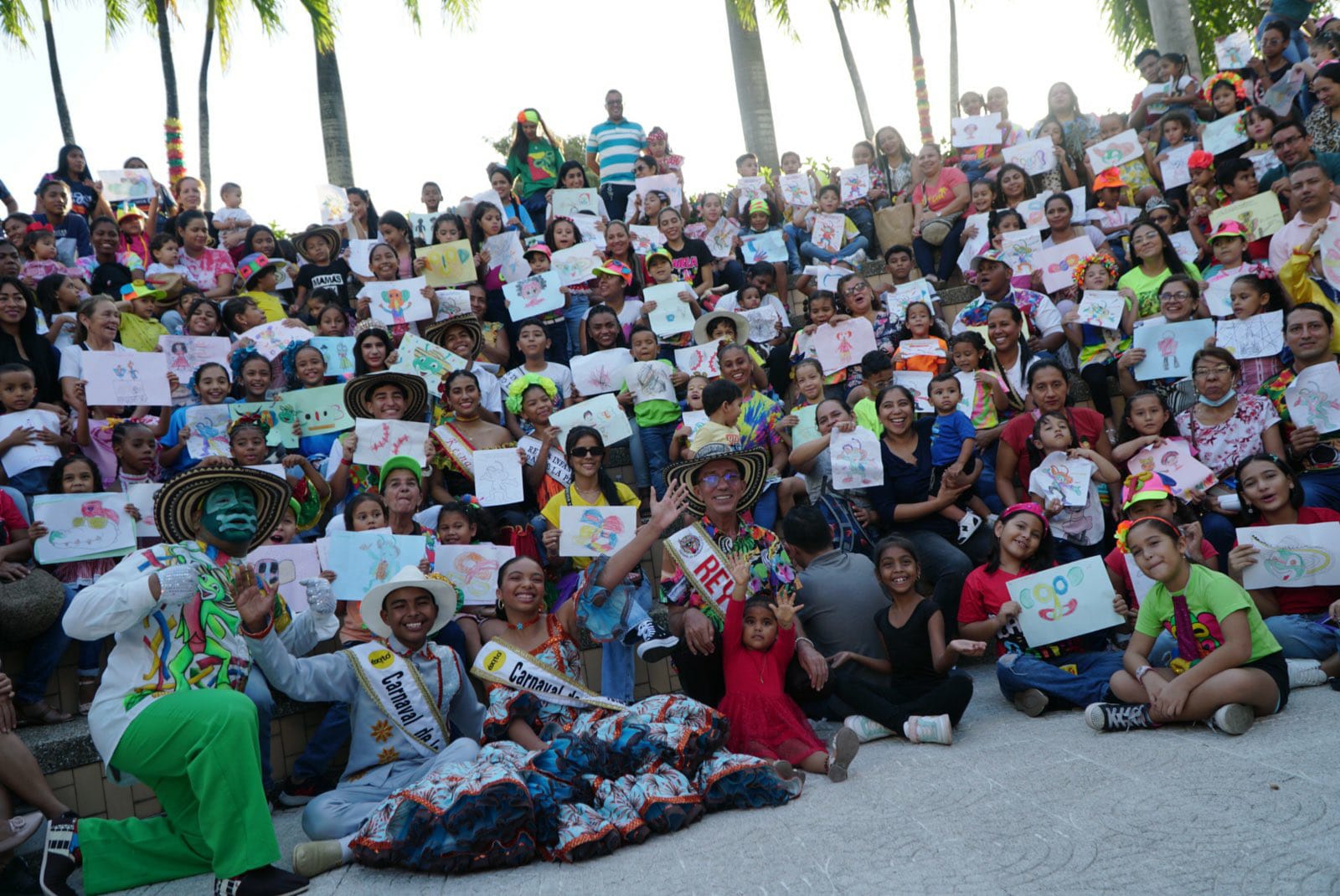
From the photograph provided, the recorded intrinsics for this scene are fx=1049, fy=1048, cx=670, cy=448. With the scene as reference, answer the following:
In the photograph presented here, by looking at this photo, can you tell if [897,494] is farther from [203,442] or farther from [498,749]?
[203,442]

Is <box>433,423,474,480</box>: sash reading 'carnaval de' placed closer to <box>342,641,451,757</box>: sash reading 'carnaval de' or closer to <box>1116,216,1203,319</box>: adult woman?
<box>342,641,451,757</box>: sash reading 'carnaval de'

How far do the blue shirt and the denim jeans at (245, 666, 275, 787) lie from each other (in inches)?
176

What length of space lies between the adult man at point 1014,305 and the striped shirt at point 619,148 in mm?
4748

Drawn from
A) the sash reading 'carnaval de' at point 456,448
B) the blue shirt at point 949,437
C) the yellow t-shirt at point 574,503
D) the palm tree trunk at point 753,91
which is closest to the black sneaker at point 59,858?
the yellow t-shirt at point 574,503

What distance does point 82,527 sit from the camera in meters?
5.96

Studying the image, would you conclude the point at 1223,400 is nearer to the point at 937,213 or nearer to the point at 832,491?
the point at 832,491

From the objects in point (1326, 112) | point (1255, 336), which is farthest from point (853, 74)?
point (1255, 336)

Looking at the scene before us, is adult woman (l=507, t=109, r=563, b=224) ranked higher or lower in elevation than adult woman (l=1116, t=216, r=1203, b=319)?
higher

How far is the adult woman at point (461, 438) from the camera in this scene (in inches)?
289

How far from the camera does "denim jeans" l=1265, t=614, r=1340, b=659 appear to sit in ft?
17.6

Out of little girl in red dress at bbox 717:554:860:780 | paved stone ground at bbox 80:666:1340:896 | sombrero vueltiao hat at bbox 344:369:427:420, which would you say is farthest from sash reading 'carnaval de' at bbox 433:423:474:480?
paved stone ground at bbox 80:666:1340:896

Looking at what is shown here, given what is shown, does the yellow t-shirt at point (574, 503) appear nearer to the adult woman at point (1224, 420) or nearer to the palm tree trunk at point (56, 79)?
the adult woman at point (1224, 420)

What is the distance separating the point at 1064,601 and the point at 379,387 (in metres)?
4.74

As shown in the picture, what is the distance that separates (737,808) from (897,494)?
317cm
